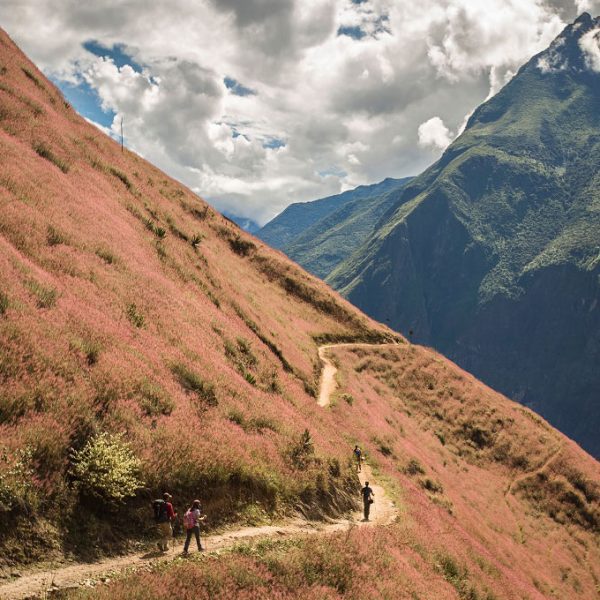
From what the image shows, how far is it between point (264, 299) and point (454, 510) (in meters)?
26.4

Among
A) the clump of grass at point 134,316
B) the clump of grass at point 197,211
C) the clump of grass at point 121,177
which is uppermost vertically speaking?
the clump of grass at point 197,211

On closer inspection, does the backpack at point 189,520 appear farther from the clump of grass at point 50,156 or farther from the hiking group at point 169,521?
the clump of grass at point 50,156

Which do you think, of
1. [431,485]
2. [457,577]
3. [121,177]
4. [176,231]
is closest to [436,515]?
[431,485]

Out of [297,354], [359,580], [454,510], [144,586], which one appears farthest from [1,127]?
[454,510]

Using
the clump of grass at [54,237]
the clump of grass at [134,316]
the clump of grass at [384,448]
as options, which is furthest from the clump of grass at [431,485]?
the clump of grass at [54,237]

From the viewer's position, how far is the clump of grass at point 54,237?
21.1 metres

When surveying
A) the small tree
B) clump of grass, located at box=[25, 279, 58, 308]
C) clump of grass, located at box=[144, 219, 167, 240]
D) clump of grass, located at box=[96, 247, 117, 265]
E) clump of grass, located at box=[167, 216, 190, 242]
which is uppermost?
clump of grass, located at box=[167, 216, 190, 242]

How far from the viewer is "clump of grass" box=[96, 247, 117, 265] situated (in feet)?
76.5

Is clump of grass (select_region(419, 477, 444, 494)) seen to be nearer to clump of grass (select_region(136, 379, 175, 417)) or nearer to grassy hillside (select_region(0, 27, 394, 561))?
grassy hillside (select_region(0, 27, 394, 561))

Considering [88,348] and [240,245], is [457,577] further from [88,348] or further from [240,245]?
[240,245]

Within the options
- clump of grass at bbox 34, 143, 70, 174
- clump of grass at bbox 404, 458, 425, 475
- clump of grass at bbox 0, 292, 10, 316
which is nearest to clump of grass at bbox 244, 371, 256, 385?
clump of grass at bbox 0, 292, 10, 316

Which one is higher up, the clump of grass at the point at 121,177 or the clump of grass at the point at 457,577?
the clump of grass at the point at 121,177

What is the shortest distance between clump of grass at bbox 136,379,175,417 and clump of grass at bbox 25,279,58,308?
418 centimetres

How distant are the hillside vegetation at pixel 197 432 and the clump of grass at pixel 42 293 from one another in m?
0.08
